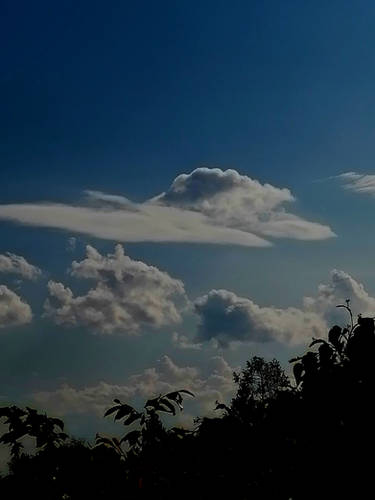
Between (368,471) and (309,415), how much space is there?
2.52ft

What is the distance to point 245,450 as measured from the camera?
7383mm

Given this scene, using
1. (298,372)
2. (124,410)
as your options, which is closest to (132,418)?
(124,410)

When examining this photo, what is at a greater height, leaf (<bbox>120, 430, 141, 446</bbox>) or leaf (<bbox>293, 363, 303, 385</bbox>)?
leaf (<bbox>293, 363, 303, 385</bbox>)

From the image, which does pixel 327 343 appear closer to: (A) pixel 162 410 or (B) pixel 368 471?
(B) pixel 368 471

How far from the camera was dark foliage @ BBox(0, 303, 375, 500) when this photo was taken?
6.55 meters

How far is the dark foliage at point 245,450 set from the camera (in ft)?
21.5

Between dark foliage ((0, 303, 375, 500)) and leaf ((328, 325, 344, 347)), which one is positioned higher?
leaf ((328, 325, 344, 347))

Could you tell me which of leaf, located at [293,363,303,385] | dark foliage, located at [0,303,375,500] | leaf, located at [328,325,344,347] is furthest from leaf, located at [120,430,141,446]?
leaf, located at [328,325,344,347]

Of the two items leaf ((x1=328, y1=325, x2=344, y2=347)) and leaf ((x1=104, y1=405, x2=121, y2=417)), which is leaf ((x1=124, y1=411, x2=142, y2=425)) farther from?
leaf ((x1=328, y1=325, x2=344, y2=347))

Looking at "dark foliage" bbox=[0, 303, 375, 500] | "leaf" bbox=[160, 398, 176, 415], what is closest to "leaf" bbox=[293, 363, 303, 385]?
"dark foliage" bbox=[0, 303, 375, 500]

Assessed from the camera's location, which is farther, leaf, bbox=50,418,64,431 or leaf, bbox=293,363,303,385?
leaf, bbox=50,418,64,431

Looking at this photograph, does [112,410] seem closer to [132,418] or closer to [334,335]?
[132,418]

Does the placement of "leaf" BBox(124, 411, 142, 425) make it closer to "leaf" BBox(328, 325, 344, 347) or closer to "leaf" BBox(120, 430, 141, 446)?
"leaf" BBox(120, 430, 141, 446)

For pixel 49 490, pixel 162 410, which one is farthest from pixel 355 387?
pixel 49 490
